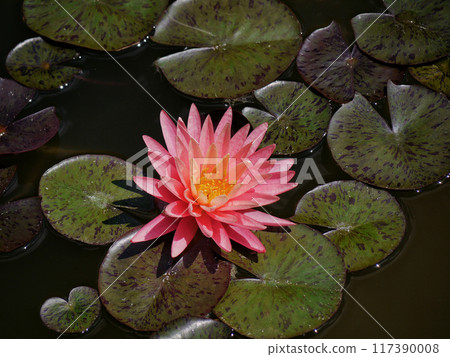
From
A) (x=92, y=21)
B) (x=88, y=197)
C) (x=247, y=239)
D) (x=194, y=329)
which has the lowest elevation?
(x=194, y=329)

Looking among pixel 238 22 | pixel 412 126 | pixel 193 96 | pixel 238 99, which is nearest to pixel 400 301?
pixel 412 126

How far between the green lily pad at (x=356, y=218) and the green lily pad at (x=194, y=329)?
67cm

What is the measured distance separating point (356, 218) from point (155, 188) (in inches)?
41.1

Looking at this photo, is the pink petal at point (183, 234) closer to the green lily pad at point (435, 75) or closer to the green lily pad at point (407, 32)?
the green lily pad at point (407, 32)

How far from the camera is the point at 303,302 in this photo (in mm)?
1972

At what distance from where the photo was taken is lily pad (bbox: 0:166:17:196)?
2.26m

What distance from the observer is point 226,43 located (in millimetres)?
2547

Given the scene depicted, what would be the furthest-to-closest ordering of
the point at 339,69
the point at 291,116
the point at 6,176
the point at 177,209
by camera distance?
the point at 339,69, the point at 291,116, the point at 6,176, the point at 177,209

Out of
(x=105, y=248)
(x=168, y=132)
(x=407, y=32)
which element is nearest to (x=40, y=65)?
(x=168, y=132)

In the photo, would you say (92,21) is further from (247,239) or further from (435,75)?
(435,75)

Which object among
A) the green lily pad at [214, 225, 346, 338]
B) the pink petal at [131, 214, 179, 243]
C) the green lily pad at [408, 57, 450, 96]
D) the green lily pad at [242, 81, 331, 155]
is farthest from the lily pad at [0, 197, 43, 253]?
the green lily pad at [408, 57, 450, 96]

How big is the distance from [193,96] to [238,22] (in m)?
0.56

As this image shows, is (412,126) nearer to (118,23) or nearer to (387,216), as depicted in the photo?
(387,216)

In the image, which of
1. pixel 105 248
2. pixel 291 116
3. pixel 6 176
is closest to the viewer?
pixel 105 248
